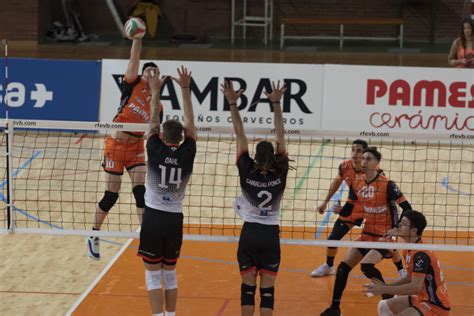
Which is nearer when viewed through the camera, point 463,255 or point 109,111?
point 463,255

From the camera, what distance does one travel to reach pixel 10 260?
1148 cm

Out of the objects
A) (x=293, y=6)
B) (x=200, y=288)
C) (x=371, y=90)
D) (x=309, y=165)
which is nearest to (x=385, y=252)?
(x=200, y=288)

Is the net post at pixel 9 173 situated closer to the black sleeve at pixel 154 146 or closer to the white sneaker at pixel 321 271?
the black sleeve at pixel 154 146


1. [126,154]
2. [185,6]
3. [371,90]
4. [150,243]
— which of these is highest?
[185,6]

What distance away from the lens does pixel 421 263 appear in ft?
28.2

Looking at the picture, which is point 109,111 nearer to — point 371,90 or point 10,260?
point 371,90

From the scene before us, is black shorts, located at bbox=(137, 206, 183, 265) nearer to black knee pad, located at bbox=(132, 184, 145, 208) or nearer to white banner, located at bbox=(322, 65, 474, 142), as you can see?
black knee pad, located at bbox=(132, 184, 145, 208)

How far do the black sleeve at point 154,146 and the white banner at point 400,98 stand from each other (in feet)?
29.2

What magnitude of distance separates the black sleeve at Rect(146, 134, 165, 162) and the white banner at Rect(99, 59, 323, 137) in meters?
8.66

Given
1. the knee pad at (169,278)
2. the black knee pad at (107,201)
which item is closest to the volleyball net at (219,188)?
the black knee pad at (107,201)

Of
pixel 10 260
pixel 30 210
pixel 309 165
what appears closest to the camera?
pixel 10 260

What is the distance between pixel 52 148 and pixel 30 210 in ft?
12.2

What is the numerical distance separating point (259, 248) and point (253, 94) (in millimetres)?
9252

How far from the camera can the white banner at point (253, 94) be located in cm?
1734
